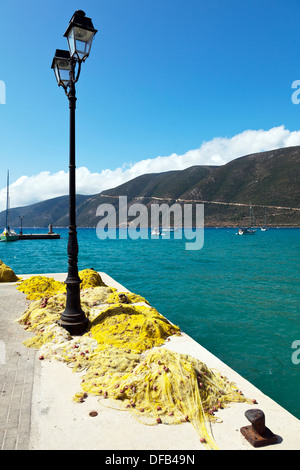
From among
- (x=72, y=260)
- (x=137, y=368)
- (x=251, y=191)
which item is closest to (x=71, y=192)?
(x=72, y=260)

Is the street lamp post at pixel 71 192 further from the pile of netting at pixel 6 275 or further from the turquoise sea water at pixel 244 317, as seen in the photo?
the pile of netting at pixel 6 275

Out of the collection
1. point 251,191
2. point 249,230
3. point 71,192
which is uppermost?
point 251,191

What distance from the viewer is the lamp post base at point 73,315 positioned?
7.41 m

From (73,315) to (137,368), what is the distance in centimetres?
295

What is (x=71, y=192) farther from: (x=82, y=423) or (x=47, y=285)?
(x=47, y=285)

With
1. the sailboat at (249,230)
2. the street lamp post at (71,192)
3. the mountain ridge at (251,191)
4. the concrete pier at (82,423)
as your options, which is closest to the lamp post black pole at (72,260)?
the street lamp post at (71,192)

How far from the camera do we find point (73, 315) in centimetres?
750

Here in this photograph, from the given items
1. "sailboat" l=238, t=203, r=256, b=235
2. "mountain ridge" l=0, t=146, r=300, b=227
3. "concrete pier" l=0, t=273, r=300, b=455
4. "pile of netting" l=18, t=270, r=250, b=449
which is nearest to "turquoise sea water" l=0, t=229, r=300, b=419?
"pile of netting" l=18, t=270, r=250, b=449

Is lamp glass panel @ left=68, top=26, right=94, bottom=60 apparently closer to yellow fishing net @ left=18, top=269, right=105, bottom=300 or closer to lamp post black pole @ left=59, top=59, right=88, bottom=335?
lamp post black pole @ left=59, top=59, right=88, bottom=335

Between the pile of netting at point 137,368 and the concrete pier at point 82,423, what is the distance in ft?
0.56

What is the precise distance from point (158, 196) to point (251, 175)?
5819 cm

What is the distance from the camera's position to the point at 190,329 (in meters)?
11.3

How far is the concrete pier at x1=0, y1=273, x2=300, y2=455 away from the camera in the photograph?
3650mm
